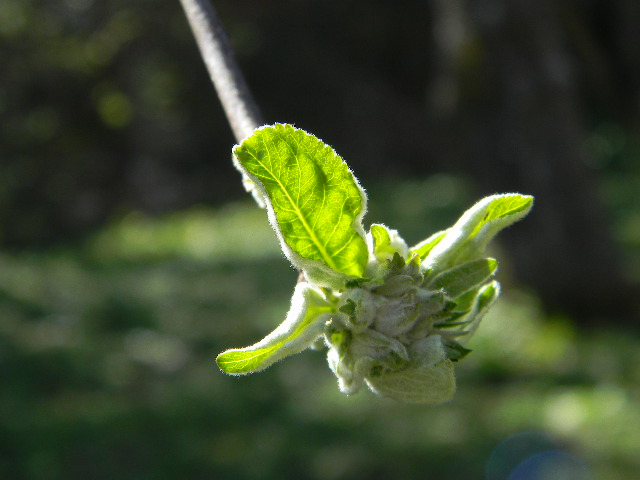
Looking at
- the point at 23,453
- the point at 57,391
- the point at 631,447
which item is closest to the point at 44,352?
the point at 57,391

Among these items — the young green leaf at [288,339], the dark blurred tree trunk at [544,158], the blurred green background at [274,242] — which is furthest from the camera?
the dark blurred tree trunk at [544,158]

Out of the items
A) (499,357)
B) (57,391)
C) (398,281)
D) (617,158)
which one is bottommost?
(398,281)

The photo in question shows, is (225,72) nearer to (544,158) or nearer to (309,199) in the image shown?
(309,199)

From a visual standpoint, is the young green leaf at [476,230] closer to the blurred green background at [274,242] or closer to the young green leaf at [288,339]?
the young green leaf at [288,339]

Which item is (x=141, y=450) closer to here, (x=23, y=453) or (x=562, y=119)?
(x=23, y=453)

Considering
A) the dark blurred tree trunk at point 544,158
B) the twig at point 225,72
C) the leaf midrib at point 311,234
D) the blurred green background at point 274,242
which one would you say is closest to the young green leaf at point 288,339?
the leaf midrib at point 311,234

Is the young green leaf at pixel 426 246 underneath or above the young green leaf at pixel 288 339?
above
